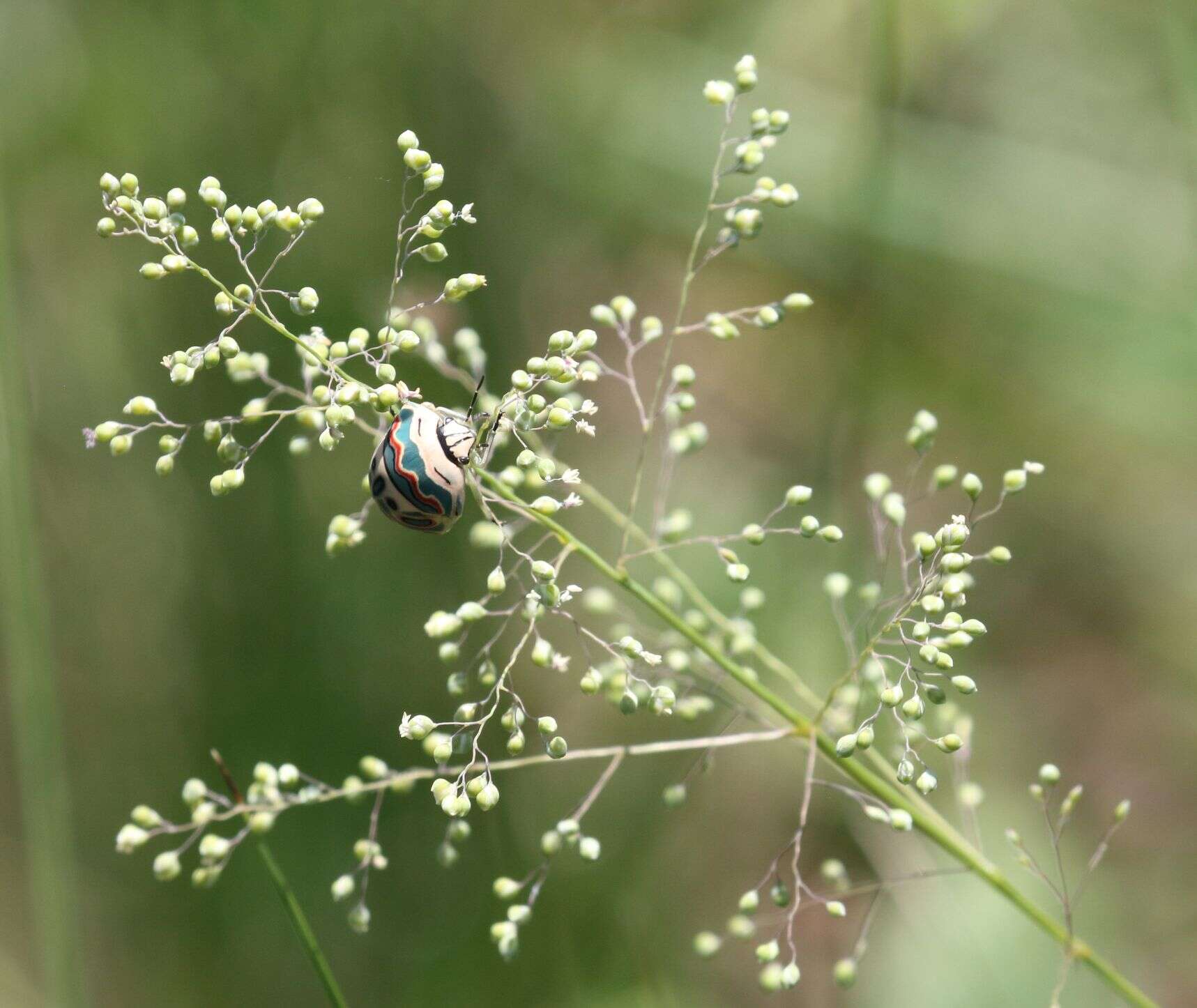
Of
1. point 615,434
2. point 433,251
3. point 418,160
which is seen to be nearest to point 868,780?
point 433,251

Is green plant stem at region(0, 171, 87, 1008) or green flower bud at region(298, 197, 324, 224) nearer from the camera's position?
green flower bud at region(298, 197, 324, 224)

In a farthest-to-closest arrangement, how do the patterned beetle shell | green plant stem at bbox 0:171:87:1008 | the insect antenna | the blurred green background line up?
the blurred green background < green plant stem at bbox 0:171:87:1008 < the insect antenna < the patterned beetle shell

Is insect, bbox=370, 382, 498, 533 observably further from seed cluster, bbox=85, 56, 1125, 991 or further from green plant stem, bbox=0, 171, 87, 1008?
green plant stem, bbox=0, 171, 87, 1008

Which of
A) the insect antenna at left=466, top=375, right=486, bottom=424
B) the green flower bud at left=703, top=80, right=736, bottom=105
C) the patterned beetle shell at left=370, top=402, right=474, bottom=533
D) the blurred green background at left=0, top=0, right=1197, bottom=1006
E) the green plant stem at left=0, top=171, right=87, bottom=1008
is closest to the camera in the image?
the patterned beetle shell at left=370, top=402, right=474, bottom=533

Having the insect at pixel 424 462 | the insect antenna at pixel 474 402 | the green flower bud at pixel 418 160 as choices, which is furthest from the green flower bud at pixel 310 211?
the insect antenna at pixel 474 402

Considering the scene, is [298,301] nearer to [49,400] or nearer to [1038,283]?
[49,400]

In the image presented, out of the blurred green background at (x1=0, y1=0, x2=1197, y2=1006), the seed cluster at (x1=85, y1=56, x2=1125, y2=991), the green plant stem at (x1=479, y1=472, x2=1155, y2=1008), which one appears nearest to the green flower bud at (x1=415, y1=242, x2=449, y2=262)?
the seed cluster at (x1=85, y1=56, x2=1125, y2=991)

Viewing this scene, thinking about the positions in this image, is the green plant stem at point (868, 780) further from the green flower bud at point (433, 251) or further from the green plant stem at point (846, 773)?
the green flower bud at point (433, 251)
